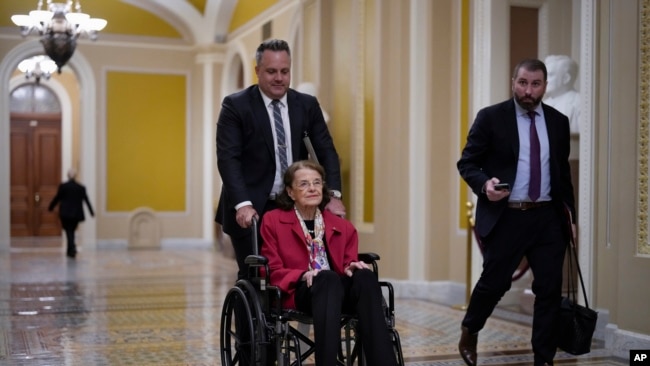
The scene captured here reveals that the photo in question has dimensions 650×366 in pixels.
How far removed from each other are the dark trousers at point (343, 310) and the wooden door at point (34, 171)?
18.0 metres

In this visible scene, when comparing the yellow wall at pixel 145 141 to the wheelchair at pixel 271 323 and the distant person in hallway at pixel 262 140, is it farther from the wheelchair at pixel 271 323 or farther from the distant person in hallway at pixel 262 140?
the wheelchair at pixel 271 323

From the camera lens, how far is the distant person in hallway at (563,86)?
6.73 m

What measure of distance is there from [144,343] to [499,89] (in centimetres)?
341

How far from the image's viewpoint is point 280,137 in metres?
3.98

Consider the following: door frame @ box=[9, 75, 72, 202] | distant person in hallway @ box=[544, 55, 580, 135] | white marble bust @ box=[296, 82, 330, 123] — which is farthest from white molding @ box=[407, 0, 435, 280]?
door frame @ box=[9, 75, 72, 202]

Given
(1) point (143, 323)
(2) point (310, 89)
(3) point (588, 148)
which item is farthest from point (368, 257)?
(2) point (310, 89)

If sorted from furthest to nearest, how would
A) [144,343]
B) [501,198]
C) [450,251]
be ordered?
[450,251] → [144,343] → [501,198]

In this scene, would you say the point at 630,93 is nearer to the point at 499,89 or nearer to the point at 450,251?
the point at 499,89

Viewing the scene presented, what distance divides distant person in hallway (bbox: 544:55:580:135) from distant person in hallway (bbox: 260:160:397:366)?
343 cm

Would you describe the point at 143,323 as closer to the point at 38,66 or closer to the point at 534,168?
the point at 534,168

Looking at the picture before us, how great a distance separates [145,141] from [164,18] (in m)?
2.23

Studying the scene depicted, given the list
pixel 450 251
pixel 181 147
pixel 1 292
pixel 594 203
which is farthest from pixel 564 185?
pixel 181 147

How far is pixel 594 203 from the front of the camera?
20.2 ft

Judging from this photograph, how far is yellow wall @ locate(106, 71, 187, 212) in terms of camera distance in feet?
54.2
